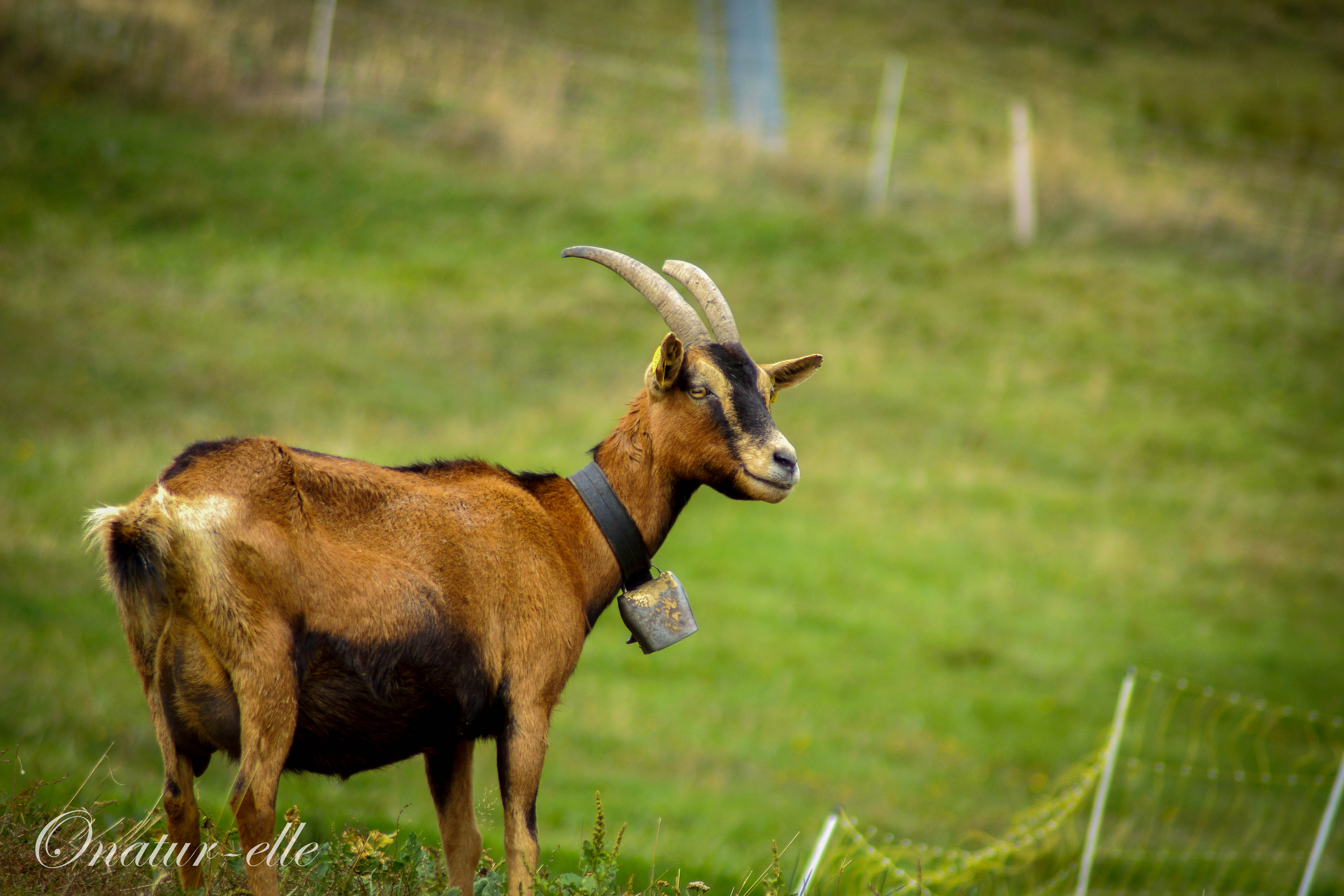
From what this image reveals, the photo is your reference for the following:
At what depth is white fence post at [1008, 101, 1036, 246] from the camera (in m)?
25.4

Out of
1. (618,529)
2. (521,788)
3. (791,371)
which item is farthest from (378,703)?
(791,371)

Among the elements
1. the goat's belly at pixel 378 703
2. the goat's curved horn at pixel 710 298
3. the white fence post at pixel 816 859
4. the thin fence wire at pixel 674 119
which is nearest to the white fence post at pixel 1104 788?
the white fence post at pixel 816 859

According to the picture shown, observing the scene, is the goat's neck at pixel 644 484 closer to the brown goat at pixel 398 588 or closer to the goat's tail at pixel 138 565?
the brown goat at pixel 398 588

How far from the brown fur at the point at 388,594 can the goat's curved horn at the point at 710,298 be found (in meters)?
0.15

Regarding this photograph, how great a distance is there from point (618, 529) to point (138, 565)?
1.93m

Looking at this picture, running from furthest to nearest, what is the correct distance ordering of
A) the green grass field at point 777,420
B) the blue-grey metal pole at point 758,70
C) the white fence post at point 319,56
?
the blue-grey metal pole at point 758,70, the white fence post at point 319,56, the green grass field at point 777,420

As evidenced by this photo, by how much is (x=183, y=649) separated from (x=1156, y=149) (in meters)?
32.1

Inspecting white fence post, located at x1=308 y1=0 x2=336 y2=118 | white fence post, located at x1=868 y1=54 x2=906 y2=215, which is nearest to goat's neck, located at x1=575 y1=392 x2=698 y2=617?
white fence post, located at x1=308 y1=0 x2=336 y2=118

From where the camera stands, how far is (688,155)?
25469 mm

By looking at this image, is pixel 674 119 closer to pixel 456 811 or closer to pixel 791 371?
pixel 791 371

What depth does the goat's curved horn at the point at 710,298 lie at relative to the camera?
17.2 feet

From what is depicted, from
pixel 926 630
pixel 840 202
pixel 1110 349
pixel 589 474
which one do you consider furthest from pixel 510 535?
pixel 840 202

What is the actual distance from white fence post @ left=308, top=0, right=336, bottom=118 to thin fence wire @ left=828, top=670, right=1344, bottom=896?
736 inches

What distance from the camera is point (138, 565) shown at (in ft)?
12.9
